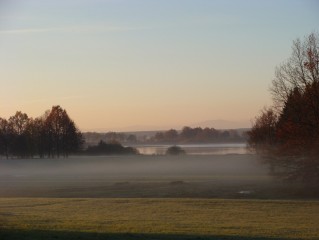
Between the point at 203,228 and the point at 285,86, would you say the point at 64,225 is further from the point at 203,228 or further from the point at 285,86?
the point at 285,86

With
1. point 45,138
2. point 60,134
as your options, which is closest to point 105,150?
point 60,134

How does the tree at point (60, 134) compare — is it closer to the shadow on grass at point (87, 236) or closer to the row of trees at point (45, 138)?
the row of trees at point (45, 138)

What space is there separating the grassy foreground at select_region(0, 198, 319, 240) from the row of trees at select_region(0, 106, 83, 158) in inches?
3368

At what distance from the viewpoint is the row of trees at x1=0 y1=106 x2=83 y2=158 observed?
111312 millimetres

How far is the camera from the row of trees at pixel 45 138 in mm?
111312

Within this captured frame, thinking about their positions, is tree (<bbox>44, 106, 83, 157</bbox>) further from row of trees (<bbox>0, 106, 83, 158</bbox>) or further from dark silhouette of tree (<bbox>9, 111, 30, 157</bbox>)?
dark silhouette of tree (<bbox>9, 111, 30, 157</bbox>)

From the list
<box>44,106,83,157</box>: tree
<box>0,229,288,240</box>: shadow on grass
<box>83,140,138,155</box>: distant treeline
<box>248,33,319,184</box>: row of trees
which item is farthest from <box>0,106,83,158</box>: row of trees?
<box>0,229,288,240</box>: shadow on grass

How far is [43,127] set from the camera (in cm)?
11412

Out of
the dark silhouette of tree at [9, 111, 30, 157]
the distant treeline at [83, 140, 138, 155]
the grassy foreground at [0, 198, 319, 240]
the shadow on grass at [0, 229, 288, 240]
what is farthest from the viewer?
the distant treeline at [83, 140, 138, 155]

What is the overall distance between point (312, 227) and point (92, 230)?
281 inches

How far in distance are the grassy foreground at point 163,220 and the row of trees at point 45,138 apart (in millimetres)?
85548

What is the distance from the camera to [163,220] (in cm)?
1942

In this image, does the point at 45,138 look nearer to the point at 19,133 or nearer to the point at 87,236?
the point at 19,133

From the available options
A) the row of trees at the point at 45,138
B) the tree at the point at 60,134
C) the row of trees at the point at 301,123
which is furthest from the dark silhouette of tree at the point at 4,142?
the row of trees at the point at 301,123
